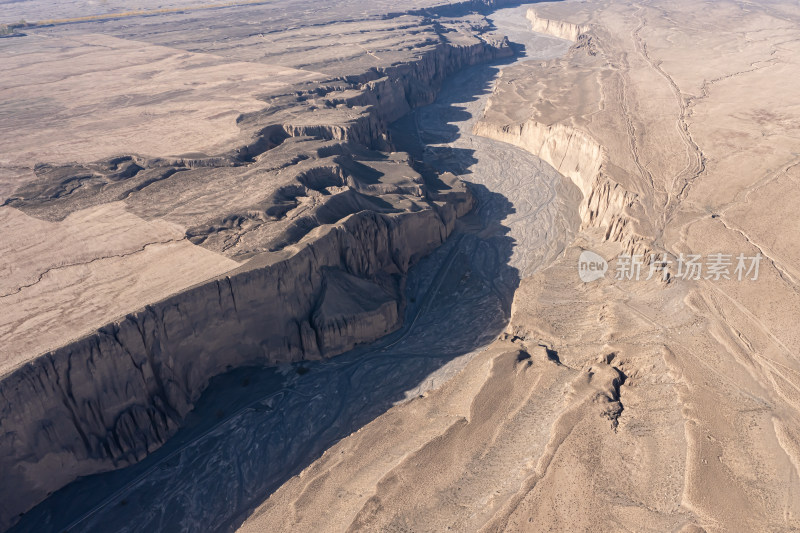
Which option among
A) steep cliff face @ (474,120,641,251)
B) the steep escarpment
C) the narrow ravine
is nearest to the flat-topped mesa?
the steep escarpment

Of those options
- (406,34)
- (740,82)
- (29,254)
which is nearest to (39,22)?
(406,34)

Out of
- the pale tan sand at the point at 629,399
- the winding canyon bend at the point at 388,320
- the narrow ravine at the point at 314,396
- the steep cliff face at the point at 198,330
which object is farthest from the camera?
the narrow ravine at the point at 314,396

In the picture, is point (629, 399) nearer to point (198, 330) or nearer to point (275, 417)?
point (275, 417)

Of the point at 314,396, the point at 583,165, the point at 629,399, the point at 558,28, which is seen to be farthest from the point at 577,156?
the point at 558,28

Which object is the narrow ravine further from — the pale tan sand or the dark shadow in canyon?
the pale tan sand

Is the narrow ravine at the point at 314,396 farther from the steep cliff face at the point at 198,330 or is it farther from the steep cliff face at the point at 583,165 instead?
the steep cliff face at the point at 583,165

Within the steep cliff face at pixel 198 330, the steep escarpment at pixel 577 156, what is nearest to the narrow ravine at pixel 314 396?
the steep cliff face at pixel 198 330
